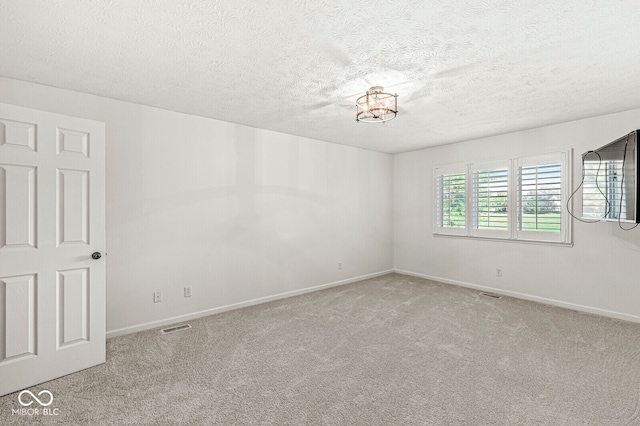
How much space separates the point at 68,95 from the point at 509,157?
5.52 meters

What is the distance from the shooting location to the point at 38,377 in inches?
93.1

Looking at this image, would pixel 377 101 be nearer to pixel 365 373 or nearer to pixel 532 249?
pixel 365 373

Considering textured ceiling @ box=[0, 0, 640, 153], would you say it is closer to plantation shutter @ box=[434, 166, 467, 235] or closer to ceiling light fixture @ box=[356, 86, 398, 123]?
ceiling light fixture @ box=[356, 86, 398, 123]

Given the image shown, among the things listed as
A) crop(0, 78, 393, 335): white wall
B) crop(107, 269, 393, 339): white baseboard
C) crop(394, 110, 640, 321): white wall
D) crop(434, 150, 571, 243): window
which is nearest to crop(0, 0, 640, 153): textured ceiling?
crop(0, 78, 393, 335): white wall

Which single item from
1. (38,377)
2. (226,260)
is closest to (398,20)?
(226,260)

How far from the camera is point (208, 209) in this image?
3.87 metres

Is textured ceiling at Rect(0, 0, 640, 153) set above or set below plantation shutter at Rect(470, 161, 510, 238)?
above

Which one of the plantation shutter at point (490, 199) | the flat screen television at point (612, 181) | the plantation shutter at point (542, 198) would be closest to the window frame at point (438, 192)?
the plantation shutter at point (490, 199)

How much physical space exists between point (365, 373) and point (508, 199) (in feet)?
11.9

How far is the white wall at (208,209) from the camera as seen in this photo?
10.6 ft

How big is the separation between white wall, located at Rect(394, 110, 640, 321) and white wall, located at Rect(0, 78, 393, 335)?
46.1 inches

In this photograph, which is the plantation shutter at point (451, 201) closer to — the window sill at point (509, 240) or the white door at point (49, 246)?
the window sill at point (509, 240)

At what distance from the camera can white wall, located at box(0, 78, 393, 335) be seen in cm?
323

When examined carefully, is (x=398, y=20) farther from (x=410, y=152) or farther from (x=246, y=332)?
(x=410, y=152)
